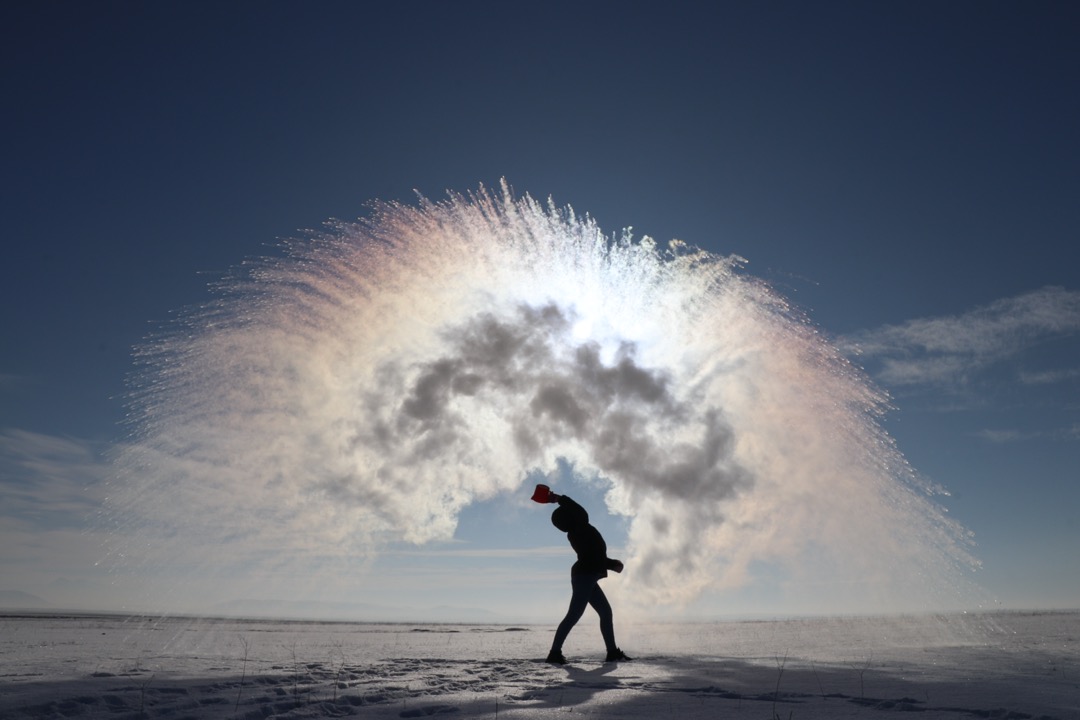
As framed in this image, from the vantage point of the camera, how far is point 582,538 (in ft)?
45.6

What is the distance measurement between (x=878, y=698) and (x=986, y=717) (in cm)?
128

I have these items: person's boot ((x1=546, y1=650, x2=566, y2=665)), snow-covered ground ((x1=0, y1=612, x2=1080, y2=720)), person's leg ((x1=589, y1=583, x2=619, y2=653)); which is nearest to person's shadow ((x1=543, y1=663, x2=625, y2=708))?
snow-covered ground ((x1=0, y1=612, x2=1080, y2=720))

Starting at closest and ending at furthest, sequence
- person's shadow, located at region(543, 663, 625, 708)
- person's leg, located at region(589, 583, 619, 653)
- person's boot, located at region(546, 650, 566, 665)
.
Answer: person's shadow, located at region(543, 663, 625, 708) < person's boot, located at region(546, 650, 566, 665) < person's leg, located at region(589, 583, 619, 653)

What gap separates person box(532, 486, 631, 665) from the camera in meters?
13.4

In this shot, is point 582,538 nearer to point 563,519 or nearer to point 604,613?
point 563,519

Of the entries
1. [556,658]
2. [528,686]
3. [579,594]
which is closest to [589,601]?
[579,594]

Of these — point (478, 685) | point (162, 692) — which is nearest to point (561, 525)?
point (478, 685)

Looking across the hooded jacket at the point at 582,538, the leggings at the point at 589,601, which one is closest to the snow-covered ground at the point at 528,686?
the leggings at the point at 589,601

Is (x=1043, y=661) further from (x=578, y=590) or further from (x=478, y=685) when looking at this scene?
(x=478, y=685)

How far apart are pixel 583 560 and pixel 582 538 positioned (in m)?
0.42

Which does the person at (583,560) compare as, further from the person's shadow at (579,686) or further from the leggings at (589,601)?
the person's shadow at (579,686)

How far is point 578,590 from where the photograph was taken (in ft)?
44.5

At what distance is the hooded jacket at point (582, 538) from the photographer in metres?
13.8

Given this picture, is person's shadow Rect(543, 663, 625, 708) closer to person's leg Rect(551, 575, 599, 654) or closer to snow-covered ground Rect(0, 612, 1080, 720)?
snow-covered ground Rect(0, 612, 1080, 720)
